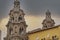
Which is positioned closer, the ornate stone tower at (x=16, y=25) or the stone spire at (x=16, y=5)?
the ornate stone tower at (x=16, y=25)

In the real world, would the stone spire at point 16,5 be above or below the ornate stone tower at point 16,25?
above

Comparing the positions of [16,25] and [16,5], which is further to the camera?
[16,5]

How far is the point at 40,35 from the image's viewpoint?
3784cm

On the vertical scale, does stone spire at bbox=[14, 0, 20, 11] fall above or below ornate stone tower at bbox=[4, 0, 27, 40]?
above

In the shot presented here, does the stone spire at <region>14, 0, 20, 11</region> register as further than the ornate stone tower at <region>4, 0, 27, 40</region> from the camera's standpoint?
Yes

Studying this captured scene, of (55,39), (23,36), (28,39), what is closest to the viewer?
(55,39)

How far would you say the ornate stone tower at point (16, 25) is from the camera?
44.5 m

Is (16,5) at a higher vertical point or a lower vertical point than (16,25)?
higher

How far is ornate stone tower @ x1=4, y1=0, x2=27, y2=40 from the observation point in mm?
44531

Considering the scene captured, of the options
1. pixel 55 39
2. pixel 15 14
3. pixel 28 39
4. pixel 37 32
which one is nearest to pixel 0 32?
pixel 15 14

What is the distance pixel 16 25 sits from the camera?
45531mm

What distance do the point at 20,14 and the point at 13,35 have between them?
4.76 metres

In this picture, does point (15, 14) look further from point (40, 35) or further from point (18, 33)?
point (40, 35)

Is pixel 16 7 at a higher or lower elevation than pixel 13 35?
higher
